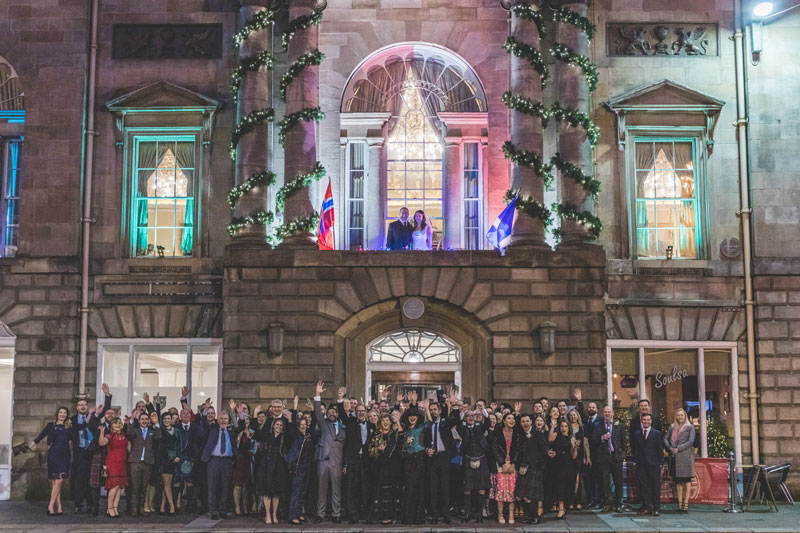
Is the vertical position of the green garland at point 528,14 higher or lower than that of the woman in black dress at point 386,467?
higher

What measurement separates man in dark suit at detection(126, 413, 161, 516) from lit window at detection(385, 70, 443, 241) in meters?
7.58

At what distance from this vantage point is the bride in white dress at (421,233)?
21859 millimetres

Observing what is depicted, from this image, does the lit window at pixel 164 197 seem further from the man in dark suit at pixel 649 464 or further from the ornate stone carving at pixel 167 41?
the man in dark suit at pixel 649 464

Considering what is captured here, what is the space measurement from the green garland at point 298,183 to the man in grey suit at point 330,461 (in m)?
5.61

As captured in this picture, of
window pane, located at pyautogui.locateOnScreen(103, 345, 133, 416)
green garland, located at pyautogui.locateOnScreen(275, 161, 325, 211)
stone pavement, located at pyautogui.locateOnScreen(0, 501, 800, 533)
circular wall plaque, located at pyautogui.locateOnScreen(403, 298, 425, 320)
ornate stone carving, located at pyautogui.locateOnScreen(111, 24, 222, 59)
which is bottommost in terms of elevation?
A: stone pavement, located at pyautogui.locateOnScreen(0, 501, 800, 533)

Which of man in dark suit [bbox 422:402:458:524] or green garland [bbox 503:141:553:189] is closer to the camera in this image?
man in dark suit [bbox 422:402:458:524]

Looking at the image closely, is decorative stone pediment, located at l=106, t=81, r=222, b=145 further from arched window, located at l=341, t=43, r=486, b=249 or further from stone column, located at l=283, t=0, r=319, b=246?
arched window, located at l=341, t=43, r=486, b=249

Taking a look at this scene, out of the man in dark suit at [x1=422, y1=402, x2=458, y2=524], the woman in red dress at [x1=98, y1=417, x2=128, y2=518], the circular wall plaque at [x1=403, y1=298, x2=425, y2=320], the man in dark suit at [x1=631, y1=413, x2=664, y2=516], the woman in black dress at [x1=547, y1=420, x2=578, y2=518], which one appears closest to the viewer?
the man in dark suit at [x1=422, y1=402, x2=458, y2=524]

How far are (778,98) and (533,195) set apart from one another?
231 inches

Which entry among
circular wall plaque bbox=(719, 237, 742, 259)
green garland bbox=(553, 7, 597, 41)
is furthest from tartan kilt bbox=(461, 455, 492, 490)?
green garland bbox=(553, 7, 597, 41)

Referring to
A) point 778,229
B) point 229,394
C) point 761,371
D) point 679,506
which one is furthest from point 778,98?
point 229,394

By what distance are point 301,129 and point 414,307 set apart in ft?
14.5

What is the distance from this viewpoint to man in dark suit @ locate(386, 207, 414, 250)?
2188cm

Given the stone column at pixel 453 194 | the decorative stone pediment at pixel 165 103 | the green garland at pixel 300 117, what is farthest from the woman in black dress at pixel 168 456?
the stone column at pixel 453 194
